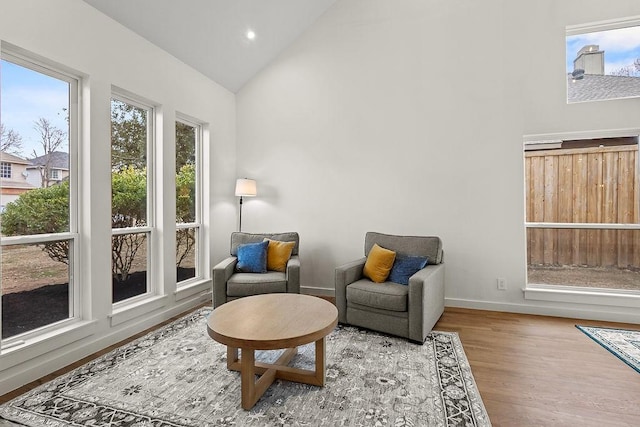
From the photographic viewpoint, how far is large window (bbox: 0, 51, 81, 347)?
2395 millimetres

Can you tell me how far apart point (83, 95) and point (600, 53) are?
4.98m

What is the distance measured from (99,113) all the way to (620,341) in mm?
4814

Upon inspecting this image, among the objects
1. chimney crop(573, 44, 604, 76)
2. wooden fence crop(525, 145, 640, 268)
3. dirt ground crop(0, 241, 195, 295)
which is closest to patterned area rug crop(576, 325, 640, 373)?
wooden fence crop(525, 145, 640, 268)

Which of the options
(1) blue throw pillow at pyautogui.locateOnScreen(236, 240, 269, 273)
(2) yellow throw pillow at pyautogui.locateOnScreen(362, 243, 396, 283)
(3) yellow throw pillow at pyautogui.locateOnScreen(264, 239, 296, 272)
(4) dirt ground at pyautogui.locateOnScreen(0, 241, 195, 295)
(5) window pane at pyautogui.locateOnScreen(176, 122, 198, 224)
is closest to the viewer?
(4) dirt ground at pyautogui.locateOnScreen(0, 241, 195, 295)

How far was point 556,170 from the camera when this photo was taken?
374 centimetres

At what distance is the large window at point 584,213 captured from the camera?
3.53m

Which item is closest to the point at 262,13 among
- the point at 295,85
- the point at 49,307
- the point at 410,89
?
the point at 295,85

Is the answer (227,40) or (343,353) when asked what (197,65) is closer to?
(227,40)

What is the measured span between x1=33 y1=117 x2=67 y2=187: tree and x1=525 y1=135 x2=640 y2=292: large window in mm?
4529

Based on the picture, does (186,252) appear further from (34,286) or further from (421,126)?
(421,126)

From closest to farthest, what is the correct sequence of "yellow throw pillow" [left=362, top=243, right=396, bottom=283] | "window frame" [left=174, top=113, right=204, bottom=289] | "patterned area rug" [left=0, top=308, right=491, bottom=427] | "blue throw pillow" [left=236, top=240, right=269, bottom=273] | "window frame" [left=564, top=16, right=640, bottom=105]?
"patterned area rug" [left=0, top=308, right=491, bottom=427], "yellow throw pillow" [left=362, top=243, right=396, bottom=283], "window frame" [left=564, top=16, right=640, bottom=105], "blue throw pillow" [left=236, top=240, right=269, bottom=273], "window frame" [left=174, top=113, right=204, bottom=289]

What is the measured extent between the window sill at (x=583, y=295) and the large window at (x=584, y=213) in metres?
0.05

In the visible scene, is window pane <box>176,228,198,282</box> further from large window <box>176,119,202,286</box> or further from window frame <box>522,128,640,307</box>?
window frame <box>522,128,640,307</box>

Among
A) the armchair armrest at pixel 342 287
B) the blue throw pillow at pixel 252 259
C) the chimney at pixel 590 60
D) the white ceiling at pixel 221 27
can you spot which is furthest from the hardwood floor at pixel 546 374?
the white ceiling at pixel 221 27
